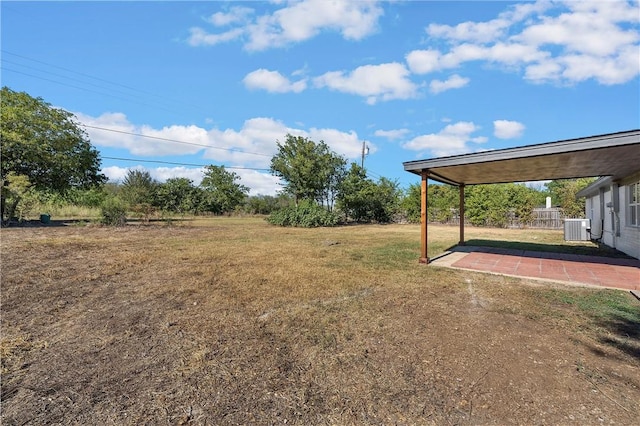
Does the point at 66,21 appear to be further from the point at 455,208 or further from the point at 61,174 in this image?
the point at 455,208

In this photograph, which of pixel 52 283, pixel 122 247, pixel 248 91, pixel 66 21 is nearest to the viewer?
pixel 52 283

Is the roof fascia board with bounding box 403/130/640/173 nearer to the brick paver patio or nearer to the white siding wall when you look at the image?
the brick paver patio

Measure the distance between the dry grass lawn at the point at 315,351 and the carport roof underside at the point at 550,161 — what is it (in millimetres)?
2241

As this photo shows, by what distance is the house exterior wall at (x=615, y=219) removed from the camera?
7.75 metres

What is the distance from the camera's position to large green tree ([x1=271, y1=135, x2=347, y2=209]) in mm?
21297

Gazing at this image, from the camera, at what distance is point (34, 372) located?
2357 mm

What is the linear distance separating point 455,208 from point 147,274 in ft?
66.9

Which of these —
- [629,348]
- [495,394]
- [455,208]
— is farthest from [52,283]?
[455,208]

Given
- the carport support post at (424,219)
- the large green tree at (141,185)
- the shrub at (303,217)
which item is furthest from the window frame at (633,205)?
the large green tree at (141,185)

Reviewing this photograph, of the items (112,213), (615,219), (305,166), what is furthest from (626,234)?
(112,213)

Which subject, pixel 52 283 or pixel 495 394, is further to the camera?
pixel 52 283

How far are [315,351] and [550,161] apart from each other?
633cm

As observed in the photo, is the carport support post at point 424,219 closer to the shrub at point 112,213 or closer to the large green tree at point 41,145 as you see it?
the shrub at point 112,213

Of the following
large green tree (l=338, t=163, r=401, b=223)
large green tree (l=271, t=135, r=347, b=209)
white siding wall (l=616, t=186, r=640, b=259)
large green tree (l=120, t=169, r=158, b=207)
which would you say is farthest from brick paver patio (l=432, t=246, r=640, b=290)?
large green tree (l=120, t=169, r=158, b=207)
